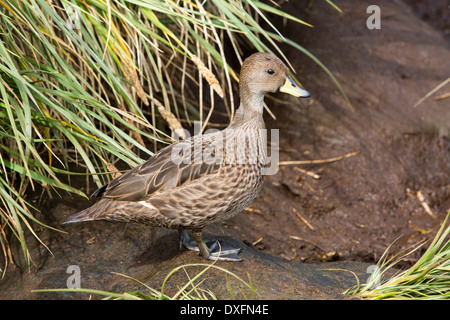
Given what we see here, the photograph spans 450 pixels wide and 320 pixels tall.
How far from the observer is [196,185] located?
278cm

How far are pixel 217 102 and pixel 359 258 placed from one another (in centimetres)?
187

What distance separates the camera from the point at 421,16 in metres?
6.48

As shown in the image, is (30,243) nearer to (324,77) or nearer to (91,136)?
(91,136)

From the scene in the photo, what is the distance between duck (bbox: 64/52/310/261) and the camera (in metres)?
2.77

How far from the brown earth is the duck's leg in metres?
0.34

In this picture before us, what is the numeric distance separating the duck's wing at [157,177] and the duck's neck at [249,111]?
30cm

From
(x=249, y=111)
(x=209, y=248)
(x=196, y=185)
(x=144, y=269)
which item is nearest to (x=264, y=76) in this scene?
(x=249, y=111)

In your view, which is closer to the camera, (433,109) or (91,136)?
(91,136)

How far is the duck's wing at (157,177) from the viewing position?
279 centimetres

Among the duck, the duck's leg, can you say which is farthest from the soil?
the duck

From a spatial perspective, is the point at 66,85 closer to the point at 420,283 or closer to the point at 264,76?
the point at 264,76

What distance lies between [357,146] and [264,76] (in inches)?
79.1

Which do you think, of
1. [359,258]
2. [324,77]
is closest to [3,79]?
[359,258]

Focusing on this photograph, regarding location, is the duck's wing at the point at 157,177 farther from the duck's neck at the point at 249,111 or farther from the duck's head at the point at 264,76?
the duck's head at the point at 264,76
